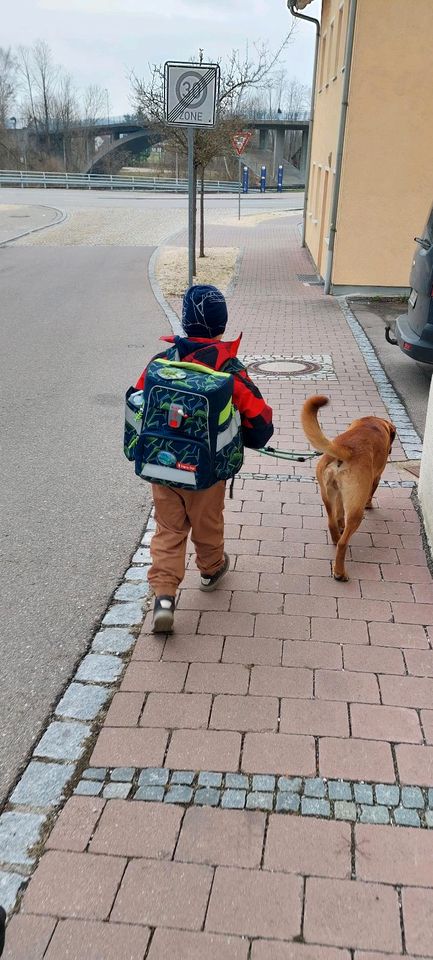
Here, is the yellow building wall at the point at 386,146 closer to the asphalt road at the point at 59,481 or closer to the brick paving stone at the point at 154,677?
the asphalt road at the point at 59,481

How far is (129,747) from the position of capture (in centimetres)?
284

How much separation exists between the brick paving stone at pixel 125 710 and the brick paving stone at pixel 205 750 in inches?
8.2

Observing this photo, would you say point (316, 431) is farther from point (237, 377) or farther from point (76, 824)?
point (76, 824)

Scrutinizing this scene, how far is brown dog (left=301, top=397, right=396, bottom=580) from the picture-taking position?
3.82 m

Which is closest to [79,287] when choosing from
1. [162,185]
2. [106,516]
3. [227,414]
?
[106,516]

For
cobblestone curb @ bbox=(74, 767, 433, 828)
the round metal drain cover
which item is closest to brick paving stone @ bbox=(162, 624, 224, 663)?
cobblestone curb @ bbox=(74, 767, 433, 828)

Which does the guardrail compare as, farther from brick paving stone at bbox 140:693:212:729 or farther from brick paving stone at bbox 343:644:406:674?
brick paving stone at bbox 140:693:212:729

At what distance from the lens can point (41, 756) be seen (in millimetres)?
2840

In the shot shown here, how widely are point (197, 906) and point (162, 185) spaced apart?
53.5m

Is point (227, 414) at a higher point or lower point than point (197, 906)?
higher

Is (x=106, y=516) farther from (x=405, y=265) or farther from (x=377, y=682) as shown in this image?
(x=405, y=265)

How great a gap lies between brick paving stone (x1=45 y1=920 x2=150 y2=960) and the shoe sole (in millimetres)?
1427

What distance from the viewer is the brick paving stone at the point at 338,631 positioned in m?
3.46

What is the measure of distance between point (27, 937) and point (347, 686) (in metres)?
1.58
